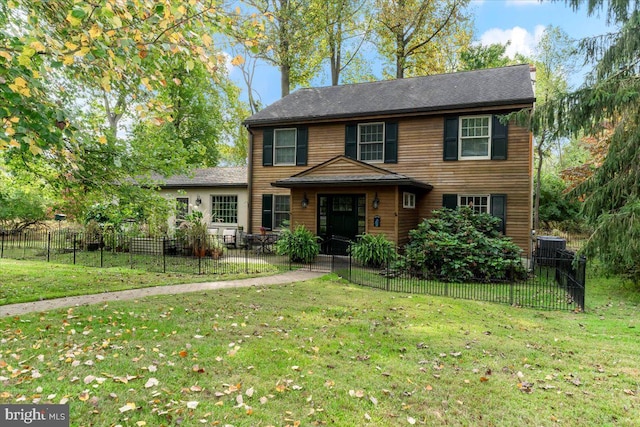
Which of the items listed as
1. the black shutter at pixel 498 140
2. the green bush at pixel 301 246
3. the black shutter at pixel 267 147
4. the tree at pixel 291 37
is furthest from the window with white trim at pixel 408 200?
the tree at pixel 291 37

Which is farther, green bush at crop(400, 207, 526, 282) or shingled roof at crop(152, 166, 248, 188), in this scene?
shingled roof at crop(152, 166, 248, 188)

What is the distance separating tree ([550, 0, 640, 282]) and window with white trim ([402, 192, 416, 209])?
5.13m

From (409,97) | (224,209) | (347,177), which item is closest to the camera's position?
(347,177)

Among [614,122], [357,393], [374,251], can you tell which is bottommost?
[357,393]

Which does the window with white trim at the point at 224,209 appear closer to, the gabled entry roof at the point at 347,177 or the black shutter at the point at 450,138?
the gabled entry roof at the point at 347,177

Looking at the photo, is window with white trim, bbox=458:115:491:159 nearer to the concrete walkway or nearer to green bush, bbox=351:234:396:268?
green bush, bbox=351:234:396:268

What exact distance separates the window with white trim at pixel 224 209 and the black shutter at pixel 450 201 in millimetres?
9655

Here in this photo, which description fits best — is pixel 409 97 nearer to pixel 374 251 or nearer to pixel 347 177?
pixel 347 177

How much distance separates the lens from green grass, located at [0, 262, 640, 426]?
3248 mm

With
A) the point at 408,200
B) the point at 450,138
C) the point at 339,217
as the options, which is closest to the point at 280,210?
the point at 339,217

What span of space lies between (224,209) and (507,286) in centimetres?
1302

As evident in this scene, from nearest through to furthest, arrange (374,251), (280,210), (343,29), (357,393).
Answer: (357,393) → (374,251) → (280,210) → (343,29)

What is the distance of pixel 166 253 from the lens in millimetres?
14453

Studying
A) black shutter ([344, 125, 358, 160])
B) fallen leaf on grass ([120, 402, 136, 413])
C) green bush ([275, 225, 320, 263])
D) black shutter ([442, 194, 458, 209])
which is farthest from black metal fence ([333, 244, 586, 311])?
fallen leaf on grass ([120, 402, 136, 413])
